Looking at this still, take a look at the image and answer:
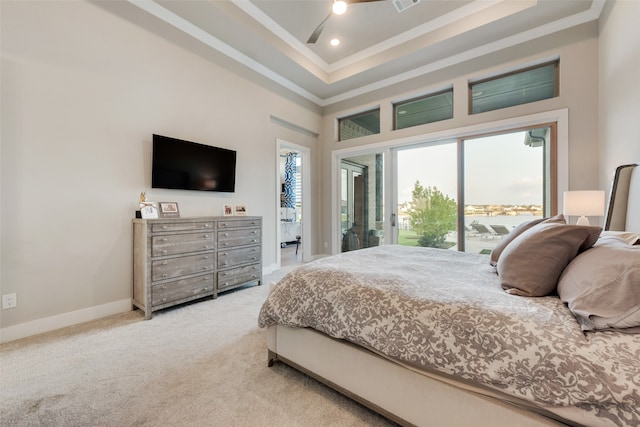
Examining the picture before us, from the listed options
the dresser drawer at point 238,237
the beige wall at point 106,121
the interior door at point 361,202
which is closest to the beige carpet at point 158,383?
the beige wall at point 106,121

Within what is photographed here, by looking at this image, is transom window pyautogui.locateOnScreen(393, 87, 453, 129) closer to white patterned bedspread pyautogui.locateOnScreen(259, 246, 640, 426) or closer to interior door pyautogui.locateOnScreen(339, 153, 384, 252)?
interior door pyautogui.locateOnScreen(339, 153, 384, 252)

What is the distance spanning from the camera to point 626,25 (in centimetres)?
225

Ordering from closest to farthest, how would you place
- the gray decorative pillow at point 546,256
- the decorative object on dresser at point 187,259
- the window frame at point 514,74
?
the gray decorative pillow at point 546,256 → the decorative object on dresser at point 187,259 → the window frame at point 514,74

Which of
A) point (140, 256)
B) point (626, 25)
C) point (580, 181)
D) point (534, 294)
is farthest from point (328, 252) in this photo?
point (626, 25)

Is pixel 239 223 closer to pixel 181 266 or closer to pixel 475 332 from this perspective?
pixel 181 266

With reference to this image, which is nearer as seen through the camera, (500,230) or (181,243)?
(181,243)

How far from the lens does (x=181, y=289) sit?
277 centimetres

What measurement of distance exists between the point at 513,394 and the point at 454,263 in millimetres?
1164

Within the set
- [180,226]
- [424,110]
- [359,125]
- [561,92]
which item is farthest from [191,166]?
[561,92]

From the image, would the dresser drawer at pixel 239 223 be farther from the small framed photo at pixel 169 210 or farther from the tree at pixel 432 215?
the tree at pixel 432 215

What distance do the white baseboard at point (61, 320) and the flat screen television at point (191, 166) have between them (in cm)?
135

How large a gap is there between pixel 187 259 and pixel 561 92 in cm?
494

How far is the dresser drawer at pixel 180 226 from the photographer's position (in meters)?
2.58

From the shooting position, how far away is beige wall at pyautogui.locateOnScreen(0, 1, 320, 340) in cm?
214
